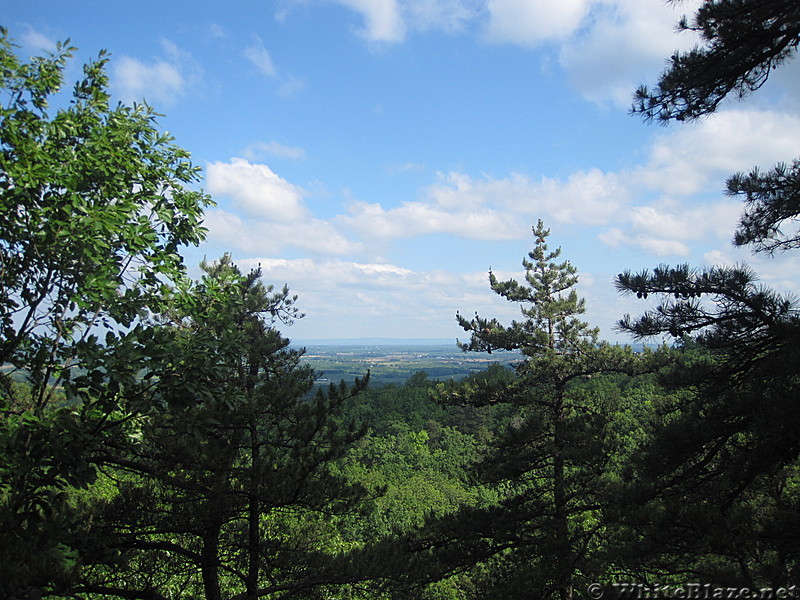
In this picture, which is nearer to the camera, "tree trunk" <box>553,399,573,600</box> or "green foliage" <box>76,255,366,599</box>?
"green foliage" <box>76,255,366,599</box>

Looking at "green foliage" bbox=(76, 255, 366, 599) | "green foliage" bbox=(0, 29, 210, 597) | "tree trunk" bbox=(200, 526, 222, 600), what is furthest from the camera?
"tree trunk" bbox=(200, 526, 222, 600)

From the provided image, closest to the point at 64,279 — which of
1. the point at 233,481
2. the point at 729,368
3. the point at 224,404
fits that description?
the point at 224,404

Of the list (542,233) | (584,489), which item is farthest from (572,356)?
(542,233)

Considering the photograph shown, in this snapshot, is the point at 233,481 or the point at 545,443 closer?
the point at 233,481

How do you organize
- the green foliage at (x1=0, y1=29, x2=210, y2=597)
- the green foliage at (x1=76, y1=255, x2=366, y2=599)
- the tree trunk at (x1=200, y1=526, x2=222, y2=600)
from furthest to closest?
the tree trunk at (x1=200, y1=526, x2=222, y2=600), the green foliage at (x1=76, y1=255, x2=366, y2=599), the green foliage at (x1=0, y1=29, x2=210, y2=597)

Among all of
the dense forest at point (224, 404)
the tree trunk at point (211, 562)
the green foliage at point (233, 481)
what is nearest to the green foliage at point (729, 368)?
the dense forest at point (224, 404)

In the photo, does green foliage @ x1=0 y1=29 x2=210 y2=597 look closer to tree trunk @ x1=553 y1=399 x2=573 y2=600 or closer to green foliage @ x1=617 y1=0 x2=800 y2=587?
green foliage @ x1=617 y1=0 x2=800 y2=587

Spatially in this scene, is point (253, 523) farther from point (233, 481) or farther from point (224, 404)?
point (224, 404)

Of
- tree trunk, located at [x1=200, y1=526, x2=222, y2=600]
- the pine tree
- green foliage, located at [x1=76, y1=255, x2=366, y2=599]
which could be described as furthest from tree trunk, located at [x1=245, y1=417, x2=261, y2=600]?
the pine tree

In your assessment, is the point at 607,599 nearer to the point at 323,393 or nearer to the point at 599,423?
the point at 323,393

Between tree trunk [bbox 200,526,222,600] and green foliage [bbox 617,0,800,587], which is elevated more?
green foliage [bbox 617,0,800,587]

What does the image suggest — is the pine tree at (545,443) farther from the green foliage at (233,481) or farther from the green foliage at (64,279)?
the green foliage at (64,279)

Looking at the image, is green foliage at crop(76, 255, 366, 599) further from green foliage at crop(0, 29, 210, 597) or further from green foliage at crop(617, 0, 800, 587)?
green foliage at crop(617, 0, 800, 587)

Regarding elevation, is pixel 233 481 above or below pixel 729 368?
below
